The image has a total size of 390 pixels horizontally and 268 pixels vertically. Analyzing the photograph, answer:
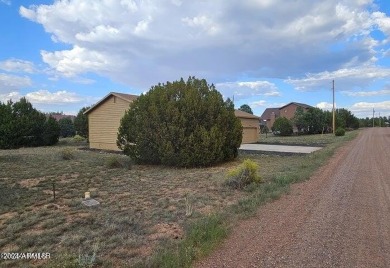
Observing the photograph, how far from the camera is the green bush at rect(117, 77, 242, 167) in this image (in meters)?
14.1

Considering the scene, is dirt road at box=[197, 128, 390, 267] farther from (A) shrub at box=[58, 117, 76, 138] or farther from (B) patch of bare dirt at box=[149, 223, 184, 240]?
(A) shrub at box=[58, 117, 76, 138]

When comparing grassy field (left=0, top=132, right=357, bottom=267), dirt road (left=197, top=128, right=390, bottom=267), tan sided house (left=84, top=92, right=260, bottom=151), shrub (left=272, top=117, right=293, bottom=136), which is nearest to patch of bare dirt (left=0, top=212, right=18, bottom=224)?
grassy field (left=0, top=132, right=357, bottom=267)

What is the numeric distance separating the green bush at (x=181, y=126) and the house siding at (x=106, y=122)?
8835 mm

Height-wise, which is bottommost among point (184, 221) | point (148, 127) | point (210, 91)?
point (184, 221)

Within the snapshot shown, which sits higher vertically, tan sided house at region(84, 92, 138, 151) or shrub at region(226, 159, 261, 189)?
tan sided house at region(84, 92, 138, 151)

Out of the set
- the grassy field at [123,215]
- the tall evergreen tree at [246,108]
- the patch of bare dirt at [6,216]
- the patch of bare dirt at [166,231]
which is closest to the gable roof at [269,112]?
the tall evergreen tree at [246,108]

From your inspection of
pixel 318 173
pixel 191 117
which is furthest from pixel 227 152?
pixel 318 173

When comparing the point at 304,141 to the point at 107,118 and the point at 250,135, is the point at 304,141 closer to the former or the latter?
the point at 250,135

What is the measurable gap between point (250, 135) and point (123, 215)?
89.1 ft

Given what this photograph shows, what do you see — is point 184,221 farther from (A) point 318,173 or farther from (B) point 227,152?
(B) point 227,152

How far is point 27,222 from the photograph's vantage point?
19.6 feet

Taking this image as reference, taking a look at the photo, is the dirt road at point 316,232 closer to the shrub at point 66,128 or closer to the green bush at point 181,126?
the green bush at point 181,126

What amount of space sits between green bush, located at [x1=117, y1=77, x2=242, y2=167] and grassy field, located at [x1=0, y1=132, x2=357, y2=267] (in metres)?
2.75

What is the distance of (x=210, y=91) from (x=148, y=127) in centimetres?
352
